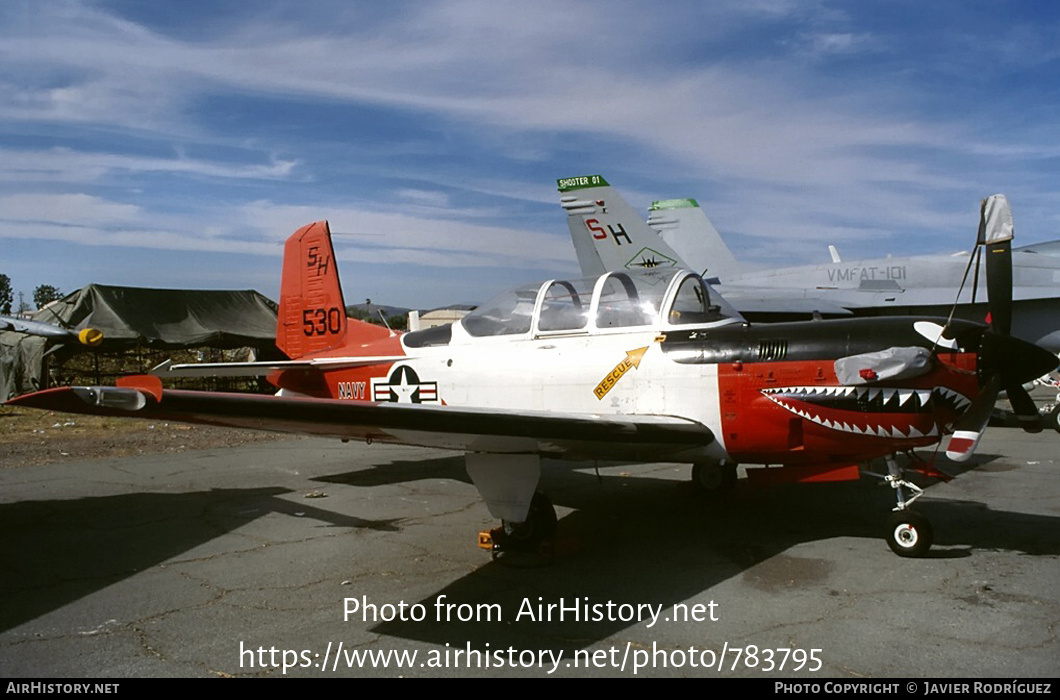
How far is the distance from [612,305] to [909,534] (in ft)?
9.00

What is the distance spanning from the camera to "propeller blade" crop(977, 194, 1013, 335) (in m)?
5.13

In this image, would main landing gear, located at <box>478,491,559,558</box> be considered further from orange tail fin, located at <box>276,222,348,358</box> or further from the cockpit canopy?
orange tail fin, located at <box>276,222,348,358</box>

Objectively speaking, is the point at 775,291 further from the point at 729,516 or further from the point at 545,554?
the point at 545,554

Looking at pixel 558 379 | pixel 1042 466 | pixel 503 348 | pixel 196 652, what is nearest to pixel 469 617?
pixel 196 652

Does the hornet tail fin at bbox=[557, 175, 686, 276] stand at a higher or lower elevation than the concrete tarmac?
higher

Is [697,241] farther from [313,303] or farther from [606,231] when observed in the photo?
[313,303]

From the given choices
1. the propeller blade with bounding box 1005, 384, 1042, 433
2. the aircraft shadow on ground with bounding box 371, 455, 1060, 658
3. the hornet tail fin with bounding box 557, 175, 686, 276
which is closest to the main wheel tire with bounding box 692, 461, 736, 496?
the aircraft shadow on ground with bounding box 371, 455, 1060, 658

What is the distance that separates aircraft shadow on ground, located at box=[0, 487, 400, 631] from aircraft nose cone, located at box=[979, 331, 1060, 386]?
4.73m

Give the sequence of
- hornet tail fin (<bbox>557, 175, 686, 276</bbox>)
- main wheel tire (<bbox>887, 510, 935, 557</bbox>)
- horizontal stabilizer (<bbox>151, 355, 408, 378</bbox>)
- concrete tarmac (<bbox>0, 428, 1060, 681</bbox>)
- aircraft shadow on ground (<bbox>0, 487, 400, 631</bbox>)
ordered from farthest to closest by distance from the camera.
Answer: hornet tail fin (<bbox>557, 175, 686, 276</bbox>), horizontal stabilizer (<bbox>151, 355, 408, 378</bbox>), main wheel tire (<bbox>887, 510, 935, 557</bbox>), aircraft shadow on ground (<bbox>0, 487, 400, 631</bbox>), concrete tarmac (<bbox>0, 428, 1060, 681</bbox>)

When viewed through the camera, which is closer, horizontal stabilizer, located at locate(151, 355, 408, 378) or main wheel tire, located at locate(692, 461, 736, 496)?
main wheel tire, located at locate(692, 461, 736, 496)

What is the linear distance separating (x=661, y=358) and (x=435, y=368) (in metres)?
2.23

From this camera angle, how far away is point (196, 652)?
3732 mm

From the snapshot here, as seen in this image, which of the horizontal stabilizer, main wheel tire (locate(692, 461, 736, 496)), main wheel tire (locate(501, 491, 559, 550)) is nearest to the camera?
main wheel tire (locate(501, 491, 559, 550))

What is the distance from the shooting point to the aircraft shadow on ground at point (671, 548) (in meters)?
4.09
